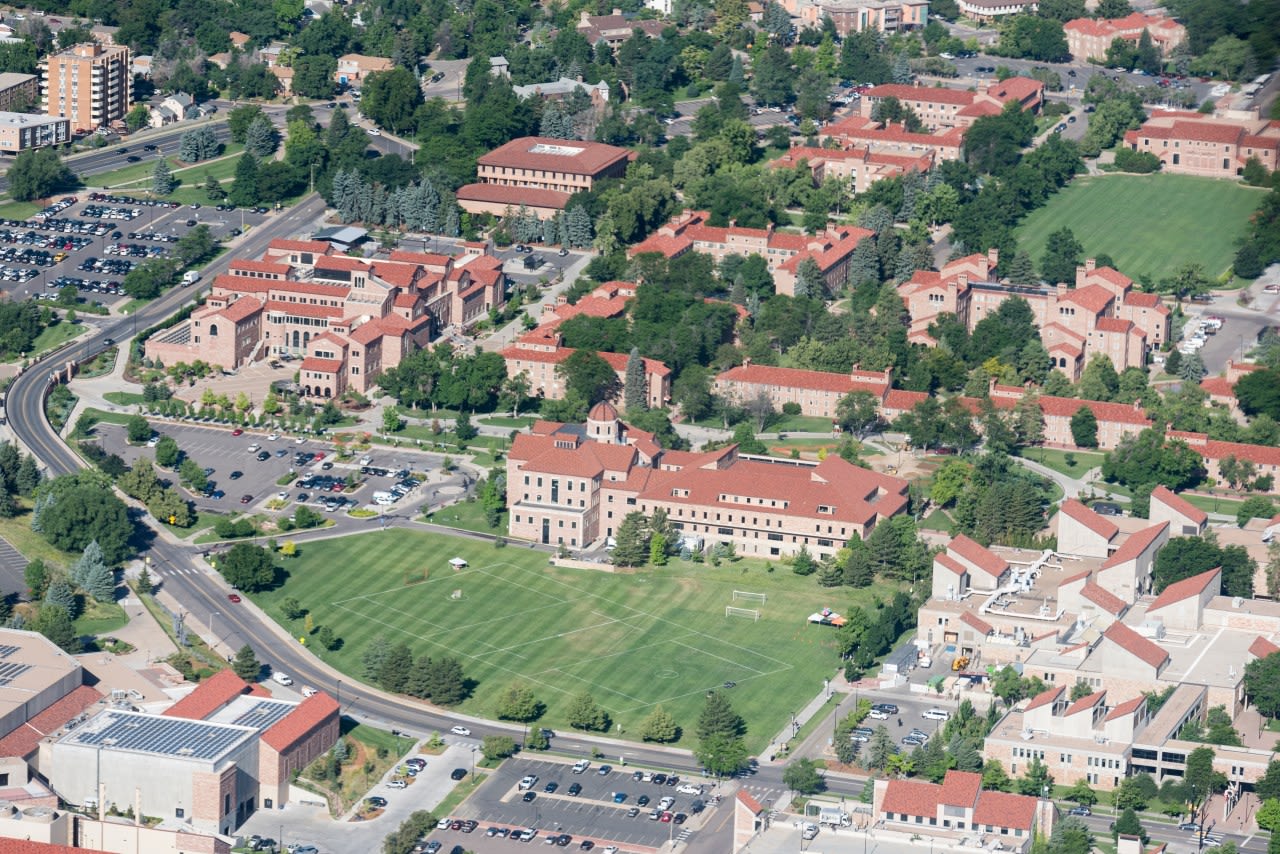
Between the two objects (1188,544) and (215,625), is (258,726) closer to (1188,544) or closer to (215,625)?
(215,625)

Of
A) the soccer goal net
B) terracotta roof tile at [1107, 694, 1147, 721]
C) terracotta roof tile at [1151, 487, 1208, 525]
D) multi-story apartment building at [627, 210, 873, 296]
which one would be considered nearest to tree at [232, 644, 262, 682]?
the soccer goal net

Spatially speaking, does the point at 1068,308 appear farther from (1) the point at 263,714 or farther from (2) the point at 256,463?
(1) the point at 263,714

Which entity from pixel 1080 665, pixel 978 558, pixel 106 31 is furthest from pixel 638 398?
pixel 106 31

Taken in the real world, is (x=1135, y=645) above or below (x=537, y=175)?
below

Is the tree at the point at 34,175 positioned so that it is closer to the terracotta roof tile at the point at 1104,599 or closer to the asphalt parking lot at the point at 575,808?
the asphalt parking lot at the point at 575,808

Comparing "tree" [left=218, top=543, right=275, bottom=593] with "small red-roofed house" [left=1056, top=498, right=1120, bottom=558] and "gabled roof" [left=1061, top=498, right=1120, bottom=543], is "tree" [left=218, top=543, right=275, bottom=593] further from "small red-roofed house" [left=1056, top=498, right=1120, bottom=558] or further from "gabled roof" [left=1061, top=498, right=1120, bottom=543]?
"gabled roof" [left=1061, top=498, right=1120, bottom=543]

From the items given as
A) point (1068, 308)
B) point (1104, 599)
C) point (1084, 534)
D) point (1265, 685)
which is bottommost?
point (1104, 599)

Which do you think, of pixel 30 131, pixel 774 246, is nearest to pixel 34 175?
pixel 30 131
